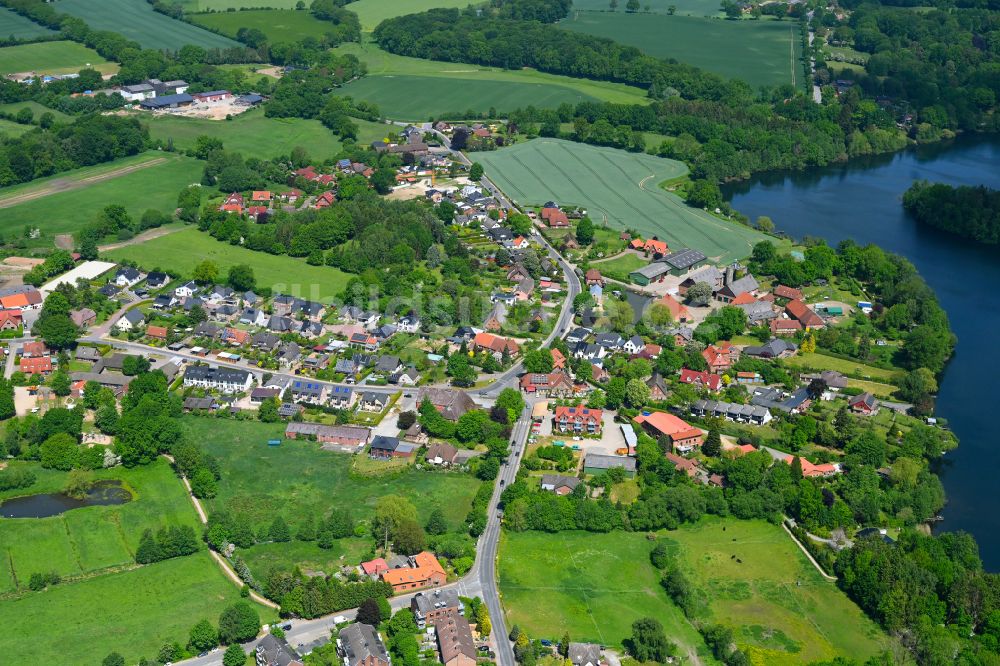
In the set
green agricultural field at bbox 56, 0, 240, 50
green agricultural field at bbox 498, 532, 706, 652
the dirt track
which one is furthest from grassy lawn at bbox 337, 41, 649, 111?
green agricultural field at bbox 498, 532, 706, 652

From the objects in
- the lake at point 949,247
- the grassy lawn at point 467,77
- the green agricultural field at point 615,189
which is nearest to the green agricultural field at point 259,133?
the grassy lawn at point 467,77

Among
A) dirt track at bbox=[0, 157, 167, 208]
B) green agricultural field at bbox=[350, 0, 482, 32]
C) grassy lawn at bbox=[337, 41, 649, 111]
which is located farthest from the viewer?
green agricultural field at bbox=[350, 0, 482, 32]

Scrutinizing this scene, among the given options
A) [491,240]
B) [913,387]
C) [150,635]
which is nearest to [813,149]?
[491,240]

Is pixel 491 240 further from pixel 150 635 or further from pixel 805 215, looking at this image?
pixel 150 635

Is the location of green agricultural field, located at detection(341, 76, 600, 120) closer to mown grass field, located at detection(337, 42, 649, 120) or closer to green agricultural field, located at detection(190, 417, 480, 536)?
mown grass field, located at detection(337, 42, 649, 120)

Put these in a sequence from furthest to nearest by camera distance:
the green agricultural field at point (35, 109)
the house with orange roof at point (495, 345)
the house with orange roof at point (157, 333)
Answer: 1. the green agricultural field at point (35, 109)
2. the house with orange roof at point (157, 333)
3. the house with orange roof at point (495, 345)

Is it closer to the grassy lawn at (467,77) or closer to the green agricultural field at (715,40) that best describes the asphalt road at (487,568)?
the grassy lawn at (467,77)
